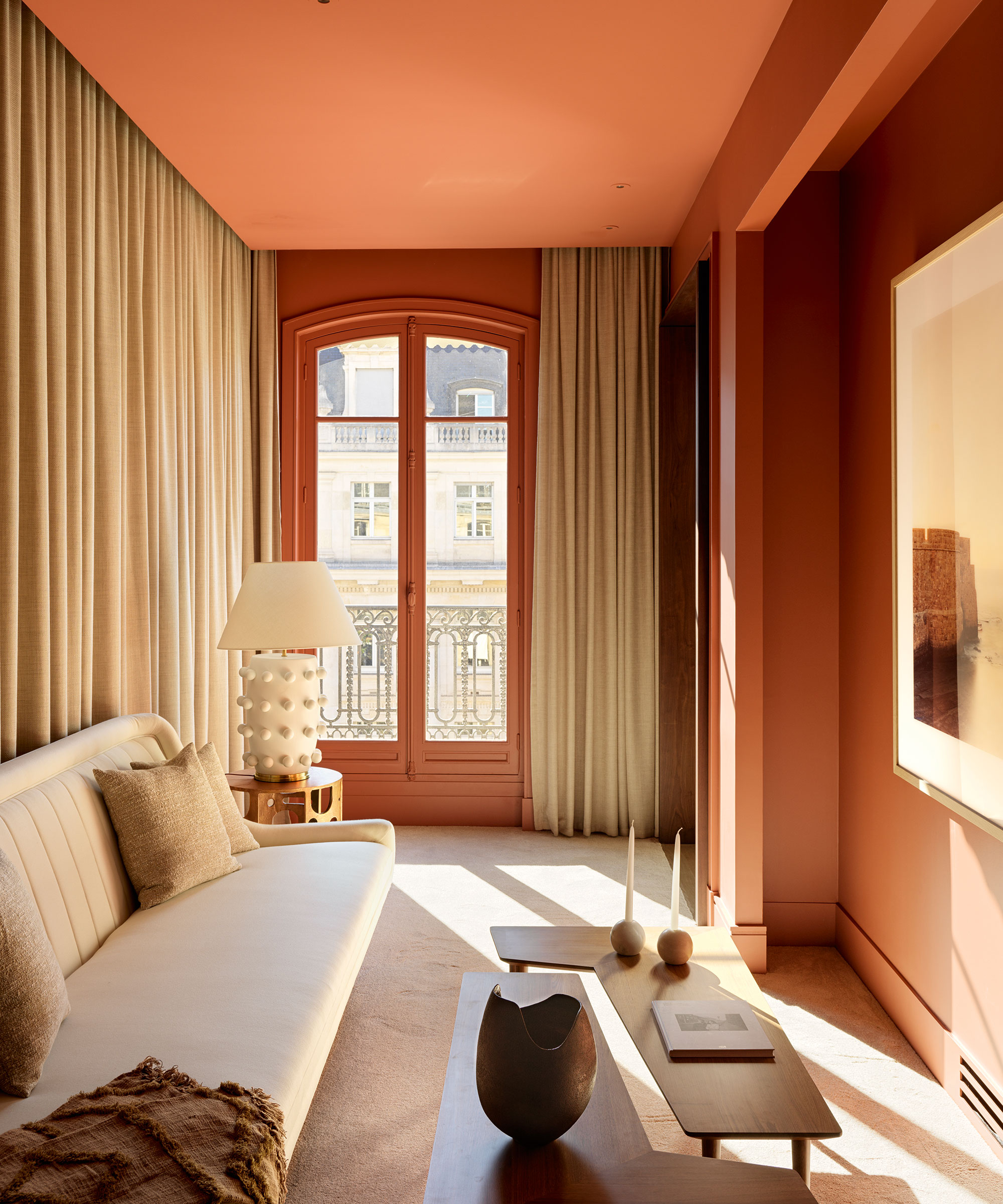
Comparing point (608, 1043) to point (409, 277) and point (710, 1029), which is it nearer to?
point (710, 1029)

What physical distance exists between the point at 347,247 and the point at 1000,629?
11.9 feet

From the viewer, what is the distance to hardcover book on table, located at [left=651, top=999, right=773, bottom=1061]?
5.90 feet

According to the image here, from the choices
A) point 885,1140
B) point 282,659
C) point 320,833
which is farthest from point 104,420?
point 885,1140

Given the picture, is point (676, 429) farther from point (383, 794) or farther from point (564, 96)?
point (383, 794)

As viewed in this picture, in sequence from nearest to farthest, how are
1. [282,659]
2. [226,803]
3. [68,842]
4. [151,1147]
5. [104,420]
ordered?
[151,1147]
[68,842]
[226,803]
[104,420]
[282,659]

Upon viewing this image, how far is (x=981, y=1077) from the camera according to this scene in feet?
7.21

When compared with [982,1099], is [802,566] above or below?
above

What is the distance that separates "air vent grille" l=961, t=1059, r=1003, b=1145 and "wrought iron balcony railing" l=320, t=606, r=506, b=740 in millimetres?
2865

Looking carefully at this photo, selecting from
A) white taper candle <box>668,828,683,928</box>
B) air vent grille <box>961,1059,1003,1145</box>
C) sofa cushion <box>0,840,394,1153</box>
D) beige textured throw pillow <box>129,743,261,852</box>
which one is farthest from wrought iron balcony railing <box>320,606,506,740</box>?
air vent grille <box>961,1059,1003,1145</box>

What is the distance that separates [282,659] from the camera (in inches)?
137

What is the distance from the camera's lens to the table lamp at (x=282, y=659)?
11.1 ft

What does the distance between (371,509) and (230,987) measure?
10.4 ft

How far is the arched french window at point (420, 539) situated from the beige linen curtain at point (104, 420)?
23.6 inches

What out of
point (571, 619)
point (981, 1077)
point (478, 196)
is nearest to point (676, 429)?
point (571, 619)
